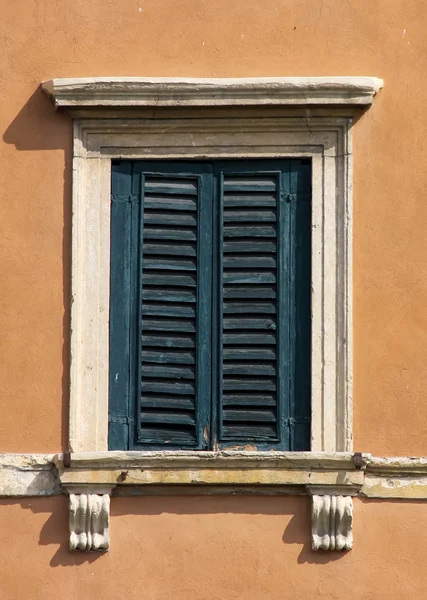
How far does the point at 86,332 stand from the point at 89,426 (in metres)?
0.49

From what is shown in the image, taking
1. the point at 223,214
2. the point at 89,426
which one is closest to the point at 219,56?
the point at 223,214

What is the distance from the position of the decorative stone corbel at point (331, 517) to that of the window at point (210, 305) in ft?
1.04

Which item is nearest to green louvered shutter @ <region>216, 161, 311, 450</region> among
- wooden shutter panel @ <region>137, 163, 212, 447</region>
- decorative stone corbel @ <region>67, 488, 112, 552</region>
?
wooden shutter panel @ <region>137, 163, 212, 447</region>

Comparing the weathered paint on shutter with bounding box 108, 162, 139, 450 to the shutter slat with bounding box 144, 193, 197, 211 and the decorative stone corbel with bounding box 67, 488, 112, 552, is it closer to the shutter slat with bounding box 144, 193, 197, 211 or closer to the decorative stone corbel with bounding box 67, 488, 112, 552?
the shutter slat with bounding box 144, 193, 197, 211

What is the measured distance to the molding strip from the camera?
855 centimetres

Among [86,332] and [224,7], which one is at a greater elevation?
[224,7]

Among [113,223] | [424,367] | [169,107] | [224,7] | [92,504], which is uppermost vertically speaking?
[224,7]

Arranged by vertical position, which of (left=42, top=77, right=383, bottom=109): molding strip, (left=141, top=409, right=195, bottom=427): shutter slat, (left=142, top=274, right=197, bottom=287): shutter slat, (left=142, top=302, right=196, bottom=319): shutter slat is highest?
(left=42, top=77, right=383, bottom=109): molding strip

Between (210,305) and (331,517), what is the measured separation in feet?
4.20

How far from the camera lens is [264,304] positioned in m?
8.63

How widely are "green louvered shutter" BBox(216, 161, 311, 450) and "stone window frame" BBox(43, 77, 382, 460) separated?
0.09m

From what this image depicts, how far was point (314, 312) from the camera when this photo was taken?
8.53 m

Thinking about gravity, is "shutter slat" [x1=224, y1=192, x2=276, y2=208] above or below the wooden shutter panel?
above

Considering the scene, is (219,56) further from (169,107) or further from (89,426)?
(89,426)
